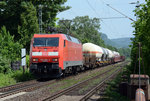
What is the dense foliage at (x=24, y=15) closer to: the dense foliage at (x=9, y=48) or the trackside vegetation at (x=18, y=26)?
the trackside vegetation at (x=18, y=26)

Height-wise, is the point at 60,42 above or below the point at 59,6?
below

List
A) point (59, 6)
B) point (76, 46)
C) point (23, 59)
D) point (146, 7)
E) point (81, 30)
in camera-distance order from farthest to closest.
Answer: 1. point (81, 30)
2. point (59, 6)
3. point (76, 46)
4. point (23, 59)
5. point (146, 7)

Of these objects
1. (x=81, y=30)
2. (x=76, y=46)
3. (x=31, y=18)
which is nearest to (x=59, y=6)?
(x=31, y=18)

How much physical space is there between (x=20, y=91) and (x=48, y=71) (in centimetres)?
470

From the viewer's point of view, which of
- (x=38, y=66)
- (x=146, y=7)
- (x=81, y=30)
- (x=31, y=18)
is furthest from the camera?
(x=81, y=30)

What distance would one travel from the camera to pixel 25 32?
27.8 metres

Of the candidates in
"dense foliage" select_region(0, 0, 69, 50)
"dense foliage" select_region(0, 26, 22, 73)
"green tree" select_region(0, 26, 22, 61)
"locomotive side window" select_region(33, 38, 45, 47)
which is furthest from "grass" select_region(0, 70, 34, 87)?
"dense foliage" select_region(0, 0, 69, 50)

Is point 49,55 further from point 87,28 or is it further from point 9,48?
point 87,28

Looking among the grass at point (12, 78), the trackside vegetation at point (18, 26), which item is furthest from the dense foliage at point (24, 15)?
the grass at point (12, 78)

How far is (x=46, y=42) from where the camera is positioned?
1769cm

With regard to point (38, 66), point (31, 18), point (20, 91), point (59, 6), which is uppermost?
point (59, 6)

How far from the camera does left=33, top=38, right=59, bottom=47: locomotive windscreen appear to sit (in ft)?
57.4

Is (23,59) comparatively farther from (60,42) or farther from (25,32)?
(25,32)

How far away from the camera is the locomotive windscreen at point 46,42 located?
17500 millimetres
